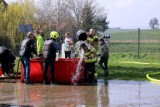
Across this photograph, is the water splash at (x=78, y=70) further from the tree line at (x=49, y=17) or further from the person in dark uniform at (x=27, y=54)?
the tree line at (x=49, y=17)

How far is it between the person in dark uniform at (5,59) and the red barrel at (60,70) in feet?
3.63

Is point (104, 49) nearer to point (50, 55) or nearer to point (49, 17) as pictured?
point (50, 55)

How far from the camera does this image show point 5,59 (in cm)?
1538

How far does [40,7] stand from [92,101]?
40789 mm

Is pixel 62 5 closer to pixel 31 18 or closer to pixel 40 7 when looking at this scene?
pixel 40 7

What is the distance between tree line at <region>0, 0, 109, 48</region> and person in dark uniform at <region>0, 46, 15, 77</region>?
22.4m

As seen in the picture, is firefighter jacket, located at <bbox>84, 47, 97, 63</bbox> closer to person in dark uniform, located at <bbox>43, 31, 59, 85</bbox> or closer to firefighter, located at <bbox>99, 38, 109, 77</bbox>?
person in dark uniform, located at <bbox>43, 31, 59, 85</bbox>

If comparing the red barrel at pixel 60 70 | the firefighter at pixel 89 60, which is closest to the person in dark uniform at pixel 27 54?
the red barrel at pixel 60 70

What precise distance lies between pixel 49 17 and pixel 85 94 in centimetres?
3791

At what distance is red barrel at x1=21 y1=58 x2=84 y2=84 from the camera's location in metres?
14.2

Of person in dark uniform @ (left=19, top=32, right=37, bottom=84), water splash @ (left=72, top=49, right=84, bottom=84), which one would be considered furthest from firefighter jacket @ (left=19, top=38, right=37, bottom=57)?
water splash @ (left=72, top=49, right=84, bottom=84)

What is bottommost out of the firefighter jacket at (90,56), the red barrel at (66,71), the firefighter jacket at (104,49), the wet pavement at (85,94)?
the wet pavement at (85,94)

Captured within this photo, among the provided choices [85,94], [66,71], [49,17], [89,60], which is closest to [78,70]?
[66,71]

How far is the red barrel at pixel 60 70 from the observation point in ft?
46.6
